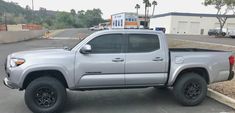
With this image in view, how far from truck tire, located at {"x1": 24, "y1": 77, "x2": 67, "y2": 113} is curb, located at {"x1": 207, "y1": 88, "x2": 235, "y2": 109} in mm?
3594

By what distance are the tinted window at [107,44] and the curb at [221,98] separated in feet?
8.80

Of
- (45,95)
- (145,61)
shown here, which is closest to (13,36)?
(45,95)

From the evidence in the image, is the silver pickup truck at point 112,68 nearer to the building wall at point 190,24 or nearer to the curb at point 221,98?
the curb at point 221,98

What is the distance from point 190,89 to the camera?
6.20 m

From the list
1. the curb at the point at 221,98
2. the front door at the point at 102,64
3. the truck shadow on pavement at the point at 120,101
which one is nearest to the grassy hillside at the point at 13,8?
the truck shadow on pavement at the point at 120,101

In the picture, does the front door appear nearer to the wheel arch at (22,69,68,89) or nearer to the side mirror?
the side mirror

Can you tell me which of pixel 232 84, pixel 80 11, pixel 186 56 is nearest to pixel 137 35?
pixel 186 56

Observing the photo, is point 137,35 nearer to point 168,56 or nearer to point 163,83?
point 168,56

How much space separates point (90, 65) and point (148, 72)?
1251 mm

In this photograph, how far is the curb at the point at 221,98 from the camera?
6.07 m

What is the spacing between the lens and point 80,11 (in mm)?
155250

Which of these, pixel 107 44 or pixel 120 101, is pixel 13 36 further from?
pixel 107 44

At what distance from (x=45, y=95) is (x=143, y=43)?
7.57 feet

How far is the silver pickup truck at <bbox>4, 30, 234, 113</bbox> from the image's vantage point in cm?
541
